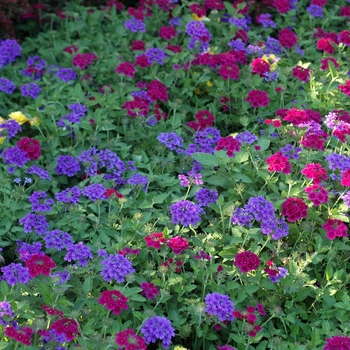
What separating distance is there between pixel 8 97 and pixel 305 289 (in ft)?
9.05

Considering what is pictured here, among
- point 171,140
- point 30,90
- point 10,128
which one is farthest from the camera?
point 30,90

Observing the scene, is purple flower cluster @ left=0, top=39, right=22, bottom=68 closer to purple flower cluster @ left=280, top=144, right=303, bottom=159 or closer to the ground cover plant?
the ground cover plant

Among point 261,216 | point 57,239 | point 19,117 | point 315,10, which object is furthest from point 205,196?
point 315,10

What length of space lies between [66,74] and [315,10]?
2201 mm

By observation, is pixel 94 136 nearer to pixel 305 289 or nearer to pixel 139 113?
pixel 139 113

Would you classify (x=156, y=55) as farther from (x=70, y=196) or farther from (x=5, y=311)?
(x=5, y=311)

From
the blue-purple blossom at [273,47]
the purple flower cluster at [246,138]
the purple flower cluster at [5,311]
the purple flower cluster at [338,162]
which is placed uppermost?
the purple flower cluster at [338,162]

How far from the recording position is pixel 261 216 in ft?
11.5

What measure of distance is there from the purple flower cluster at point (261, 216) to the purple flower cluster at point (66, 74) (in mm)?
2004

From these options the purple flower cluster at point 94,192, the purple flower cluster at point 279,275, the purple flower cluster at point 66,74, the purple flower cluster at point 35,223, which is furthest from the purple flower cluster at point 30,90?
the purple flower cluster at point 279,275

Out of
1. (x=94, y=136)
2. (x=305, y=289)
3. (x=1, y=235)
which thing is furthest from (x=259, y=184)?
(x=1, y=235)

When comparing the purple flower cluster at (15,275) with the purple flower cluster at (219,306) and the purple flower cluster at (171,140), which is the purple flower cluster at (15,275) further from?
the purple flower cluster at (171,140)

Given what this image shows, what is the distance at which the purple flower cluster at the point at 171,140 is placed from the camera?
4.21 metres

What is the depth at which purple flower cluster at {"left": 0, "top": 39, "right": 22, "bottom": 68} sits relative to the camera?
5.24m
